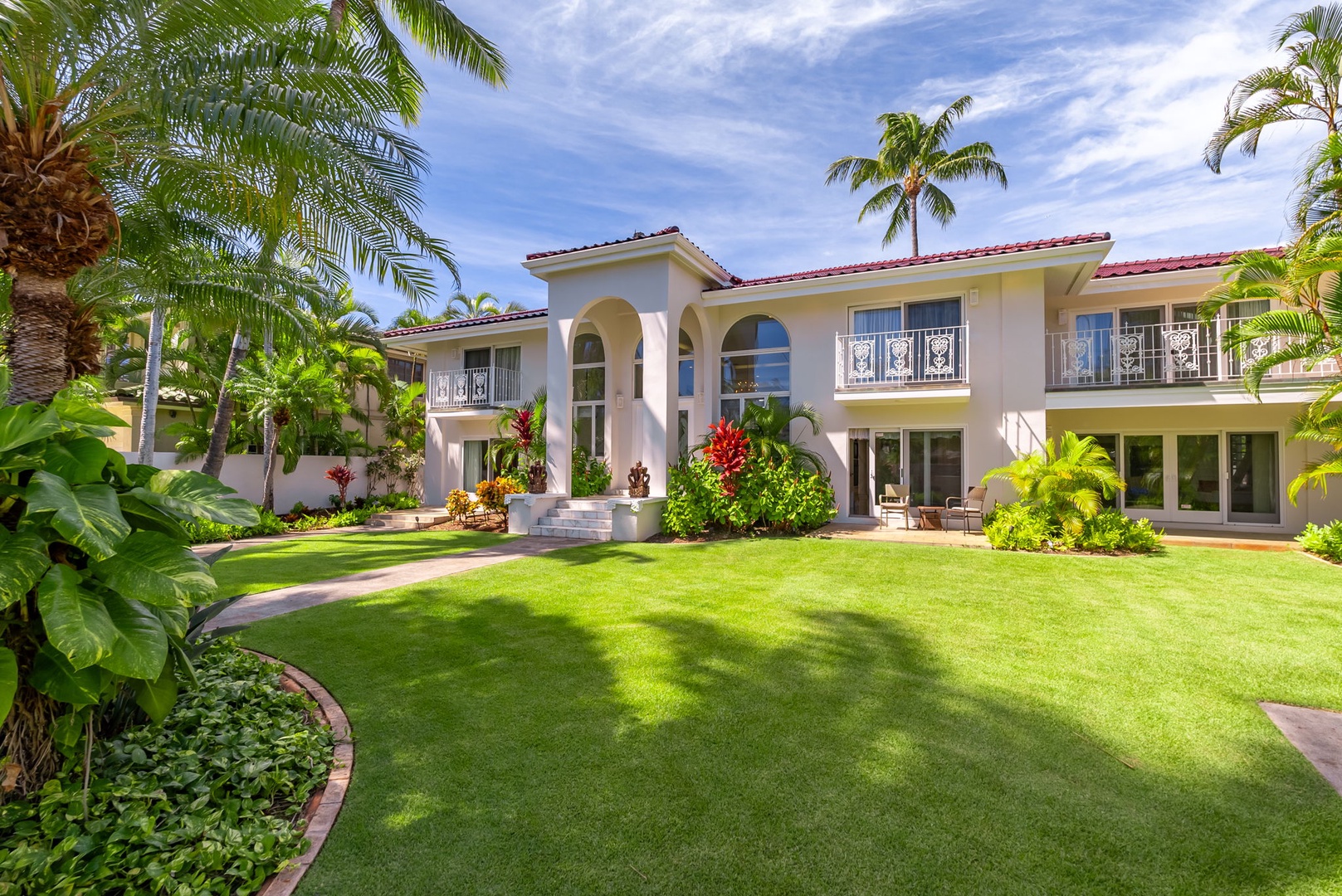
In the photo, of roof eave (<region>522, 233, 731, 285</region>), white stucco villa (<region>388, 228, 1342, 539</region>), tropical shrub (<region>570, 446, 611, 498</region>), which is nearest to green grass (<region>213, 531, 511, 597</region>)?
white stucco villa (<region>388, 228, 1342, 539</region>)

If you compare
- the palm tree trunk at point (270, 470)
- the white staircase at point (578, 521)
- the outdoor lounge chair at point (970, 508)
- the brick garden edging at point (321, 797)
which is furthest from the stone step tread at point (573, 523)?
the palm tree trunk at point (270, 470)

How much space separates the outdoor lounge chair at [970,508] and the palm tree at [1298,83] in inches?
302

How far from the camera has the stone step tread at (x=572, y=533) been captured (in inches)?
483

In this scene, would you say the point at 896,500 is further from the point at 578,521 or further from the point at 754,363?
the point at 578,521

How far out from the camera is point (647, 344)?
13023 mm

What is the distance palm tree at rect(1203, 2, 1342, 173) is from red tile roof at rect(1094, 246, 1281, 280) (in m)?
2.43

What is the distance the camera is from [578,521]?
12.9m

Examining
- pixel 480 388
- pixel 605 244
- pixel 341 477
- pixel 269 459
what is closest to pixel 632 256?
pixel 605 244

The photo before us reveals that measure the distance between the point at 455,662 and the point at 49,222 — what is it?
463cm

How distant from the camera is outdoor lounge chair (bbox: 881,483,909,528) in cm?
1262

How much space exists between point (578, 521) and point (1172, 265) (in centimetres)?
Answer: 1389

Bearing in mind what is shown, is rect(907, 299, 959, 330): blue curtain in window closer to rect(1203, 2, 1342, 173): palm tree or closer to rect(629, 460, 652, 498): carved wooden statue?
rect(1203, 2, 1342, 173): palm tree

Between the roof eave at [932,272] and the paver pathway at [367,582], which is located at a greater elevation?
the roof eave at [932,272]

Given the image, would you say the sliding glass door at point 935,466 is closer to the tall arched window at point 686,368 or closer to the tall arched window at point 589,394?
the tall arched window at point 686,368
